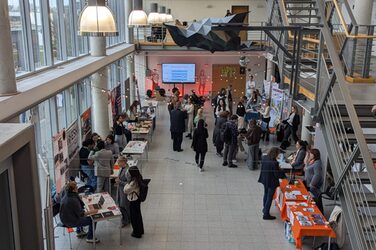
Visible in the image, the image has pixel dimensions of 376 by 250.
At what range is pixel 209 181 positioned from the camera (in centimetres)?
932

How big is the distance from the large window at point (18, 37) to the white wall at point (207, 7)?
15082 mm

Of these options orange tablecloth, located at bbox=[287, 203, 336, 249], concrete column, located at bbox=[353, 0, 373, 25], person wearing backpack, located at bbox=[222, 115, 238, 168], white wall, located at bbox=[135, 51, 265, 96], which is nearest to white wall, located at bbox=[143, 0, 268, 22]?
white wall, located at bbox=[135, 51, 265, 96]

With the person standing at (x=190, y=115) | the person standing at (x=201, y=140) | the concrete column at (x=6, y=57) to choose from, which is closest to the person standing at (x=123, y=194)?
the concrete column at (x=6, y=57)

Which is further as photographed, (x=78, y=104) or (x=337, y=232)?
(x=78, y=104)

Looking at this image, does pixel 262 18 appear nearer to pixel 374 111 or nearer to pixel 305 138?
pixel 305 138

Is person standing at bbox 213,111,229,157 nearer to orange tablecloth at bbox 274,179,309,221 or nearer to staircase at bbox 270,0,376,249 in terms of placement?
orange tablecloth at bbox 274,179,309,221

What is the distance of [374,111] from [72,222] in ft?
14.7

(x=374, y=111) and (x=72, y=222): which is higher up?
(x=374, y=111)

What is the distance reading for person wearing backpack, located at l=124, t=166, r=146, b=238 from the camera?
21.4ft

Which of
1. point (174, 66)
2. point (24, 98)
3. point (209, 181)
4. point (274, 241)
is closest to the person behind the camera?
point (24, 98)

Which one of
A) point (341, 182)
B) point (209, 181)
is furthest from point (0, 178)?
point (209, 181)

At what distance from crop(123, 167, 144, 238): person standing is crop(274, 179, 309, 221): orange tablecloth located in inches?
98.6

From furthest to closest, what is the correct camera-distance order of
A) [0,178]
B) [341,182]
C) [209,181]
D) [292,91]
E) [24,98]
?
[209,181], [292,91], [24,98], [341,182], [0,178]

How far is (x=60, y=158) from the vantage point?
267 inches
